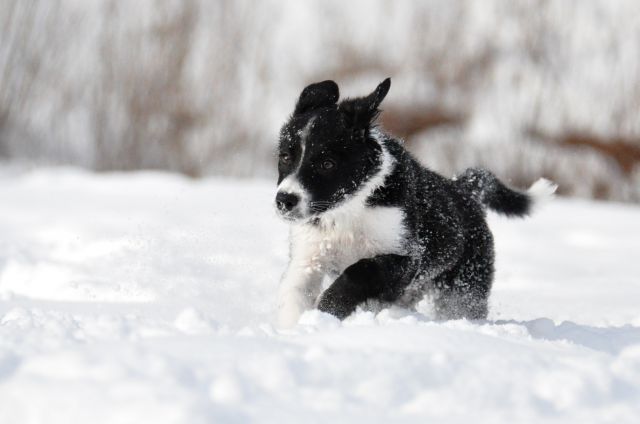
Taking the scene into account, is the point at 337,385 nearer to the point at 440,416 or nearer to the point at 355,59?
the point at 440,416

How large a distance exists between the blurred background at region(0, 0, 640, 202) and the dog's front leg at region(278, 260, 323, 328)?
8591 millimetres

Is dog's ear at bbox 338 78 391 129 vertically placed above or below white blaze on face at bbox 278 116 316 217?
above

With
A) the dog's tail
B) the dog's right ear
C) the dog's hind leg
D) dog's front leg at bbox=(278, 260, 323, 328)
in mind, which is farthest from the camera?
the dog's tail

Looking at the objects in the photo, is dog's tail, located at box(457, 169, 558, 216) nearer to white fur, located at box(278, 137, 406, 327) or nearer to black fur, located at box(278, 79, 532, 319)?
black fur, located at box(278, 79, 532, 319)

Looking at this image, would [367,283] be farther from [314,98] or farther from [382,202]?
[314,98]

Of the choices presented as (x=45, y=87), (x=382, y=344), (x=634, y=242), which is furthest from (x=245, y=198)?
(x=382, y=344)

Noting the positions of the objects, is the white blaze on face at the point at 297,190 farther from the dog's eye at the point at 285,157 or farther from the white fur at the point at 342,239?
the white fur at the point at 342,239

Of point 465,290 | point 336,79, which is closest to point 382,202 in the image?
point 465,290

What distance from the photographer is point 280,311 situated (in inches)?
167

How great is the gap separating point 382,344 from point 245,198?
7.19 m

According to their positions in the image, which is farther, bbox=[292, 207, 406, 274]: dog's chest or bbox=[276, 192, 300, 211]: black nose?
bbox=[292, 207, 406, 274]: dog's chest

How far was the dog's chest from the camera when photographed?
4375 mm

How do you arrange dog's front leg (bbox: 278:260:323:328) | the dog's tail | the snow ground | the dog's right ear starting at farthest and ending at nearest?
the dog's tail, the dog's right ear, dog's front leg (bbox: 278:260:323:328), the snow ground

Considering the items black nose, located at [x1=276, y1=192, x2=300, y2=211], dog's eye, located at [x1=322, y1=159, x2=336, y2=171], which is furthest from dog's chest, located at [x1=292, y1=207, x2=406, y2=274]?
black nose, located at [x1=276, y1=192, x2=300, y2=211]
